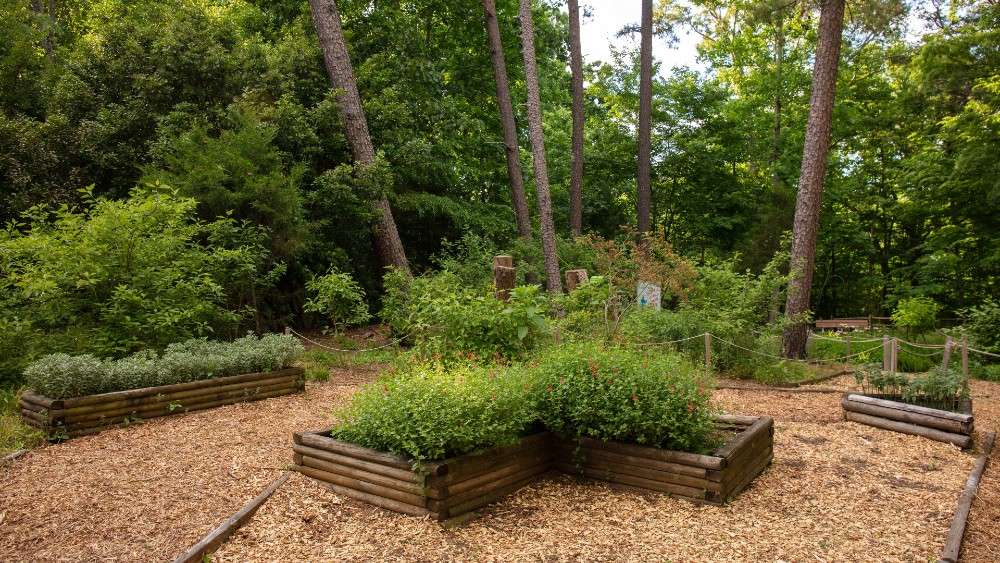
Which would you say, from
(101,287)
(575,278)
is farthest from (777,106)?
(101,287)

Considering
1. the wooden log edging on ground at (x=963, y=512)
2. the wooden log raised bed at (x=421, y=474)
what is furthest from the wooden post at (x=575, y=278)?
the wooden log edging on ground at (x=963, y=512)

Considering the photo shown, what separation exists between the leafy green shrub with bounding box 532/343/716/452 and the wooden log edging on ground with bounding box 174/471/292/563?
2138 millimetres

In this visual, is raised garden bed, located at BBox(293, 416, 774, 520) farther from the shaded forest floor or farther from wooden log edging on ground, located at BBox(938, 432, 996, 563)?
wooden log edging on ground, located at BBox(938, 432, 996, 563)

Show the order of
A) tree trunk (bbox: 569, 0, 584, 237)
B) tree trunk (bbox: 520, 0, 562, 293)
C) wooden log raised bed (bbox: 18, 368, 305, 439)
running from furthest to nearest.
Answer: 1. tree trunk (bbox: 569, 0, 584, 237)
2. tree trunk (bbox: 520, 0, 562, 293)
3. wooden log raised bed (bbox: 18, 368, 305, 439)

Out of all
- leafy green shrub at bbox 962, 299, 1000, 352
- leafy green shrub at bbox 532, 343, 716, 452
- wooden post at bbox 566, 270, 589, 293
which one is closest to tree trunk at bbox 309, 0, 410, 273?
wooden post at bbox 566, 270, 589, 293

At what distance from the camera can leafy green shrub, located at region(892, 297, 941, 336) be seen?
44.3ft

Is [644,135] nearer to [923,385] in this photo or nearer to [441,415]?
[923,385]

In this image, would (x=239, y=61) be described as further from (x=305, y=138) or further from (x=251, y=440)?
(x=251, y=440)

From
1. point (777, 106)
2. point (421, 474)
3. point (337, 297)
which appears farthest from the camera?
point (777, 106)

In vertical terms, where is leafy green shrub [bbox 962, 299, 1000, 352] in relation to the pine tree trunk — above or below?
below

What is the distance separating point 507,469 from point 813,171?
8636 millimetres

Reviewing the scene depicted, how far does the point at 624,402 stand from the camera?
15.7ft

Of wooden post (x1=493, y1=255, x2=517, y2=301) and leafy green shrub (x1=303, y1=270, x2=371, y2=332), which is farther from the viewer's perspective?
leafy green shrub (x1=303, y1=270, x2=371, y2=332)

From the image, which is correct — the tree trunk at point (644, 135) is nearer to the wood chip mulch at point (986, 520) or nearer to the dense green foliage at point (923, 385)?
the dense green foliage at point (923, 385)
